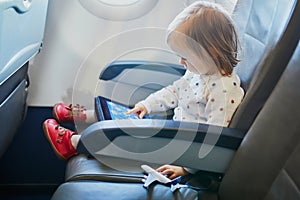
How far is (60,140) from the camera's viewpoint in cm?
143

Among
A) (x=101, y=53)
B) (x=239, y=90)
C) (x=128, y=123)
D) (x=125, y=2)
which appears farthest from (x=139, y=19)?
(x=128, y=123)

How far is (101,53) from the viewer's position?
6.29 ft

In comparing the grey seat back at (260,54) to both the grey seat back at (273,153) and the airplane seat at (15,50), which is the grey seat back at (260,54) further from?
the airplane seat at (15,50)

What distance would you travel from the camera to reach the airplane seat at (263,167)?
0.92 meters

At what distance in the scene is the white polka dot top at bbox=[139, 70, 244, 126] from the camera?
120 cm

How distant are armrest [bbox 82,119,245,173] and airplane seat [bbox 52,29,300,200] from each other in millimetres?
47

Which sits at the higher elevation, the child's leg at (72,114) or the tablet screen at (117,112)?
the tablet screen at (117,112)

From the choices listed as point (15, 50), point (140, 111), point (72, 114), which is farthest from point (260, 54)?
point (72, 114)

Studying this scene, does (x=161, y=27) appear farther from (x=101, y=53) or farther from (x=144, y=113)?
(x=144, y=113)

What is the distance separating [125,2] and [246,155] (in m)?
1.03

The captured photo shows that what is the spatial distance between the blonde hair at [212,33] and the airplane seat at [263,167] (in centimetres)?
27

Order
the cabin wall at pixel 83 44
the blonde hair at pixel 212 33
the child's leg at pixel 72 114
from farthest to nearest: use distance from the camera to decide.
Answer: the cabin wall at pixel 83 44
the child's leg at pixel 72 114
the blonde hair at pixel 212 33

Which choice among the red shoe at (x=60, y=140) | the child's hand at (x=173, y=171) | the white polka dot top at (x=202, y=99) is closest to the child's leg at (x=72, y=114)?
the red shoe at (x=60, y=140)

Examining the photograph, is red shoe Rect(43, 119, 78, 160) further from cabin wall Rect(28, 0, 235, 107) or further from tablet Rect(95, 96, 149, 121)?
cabin wall Rect(28, 0, 235, 107)
